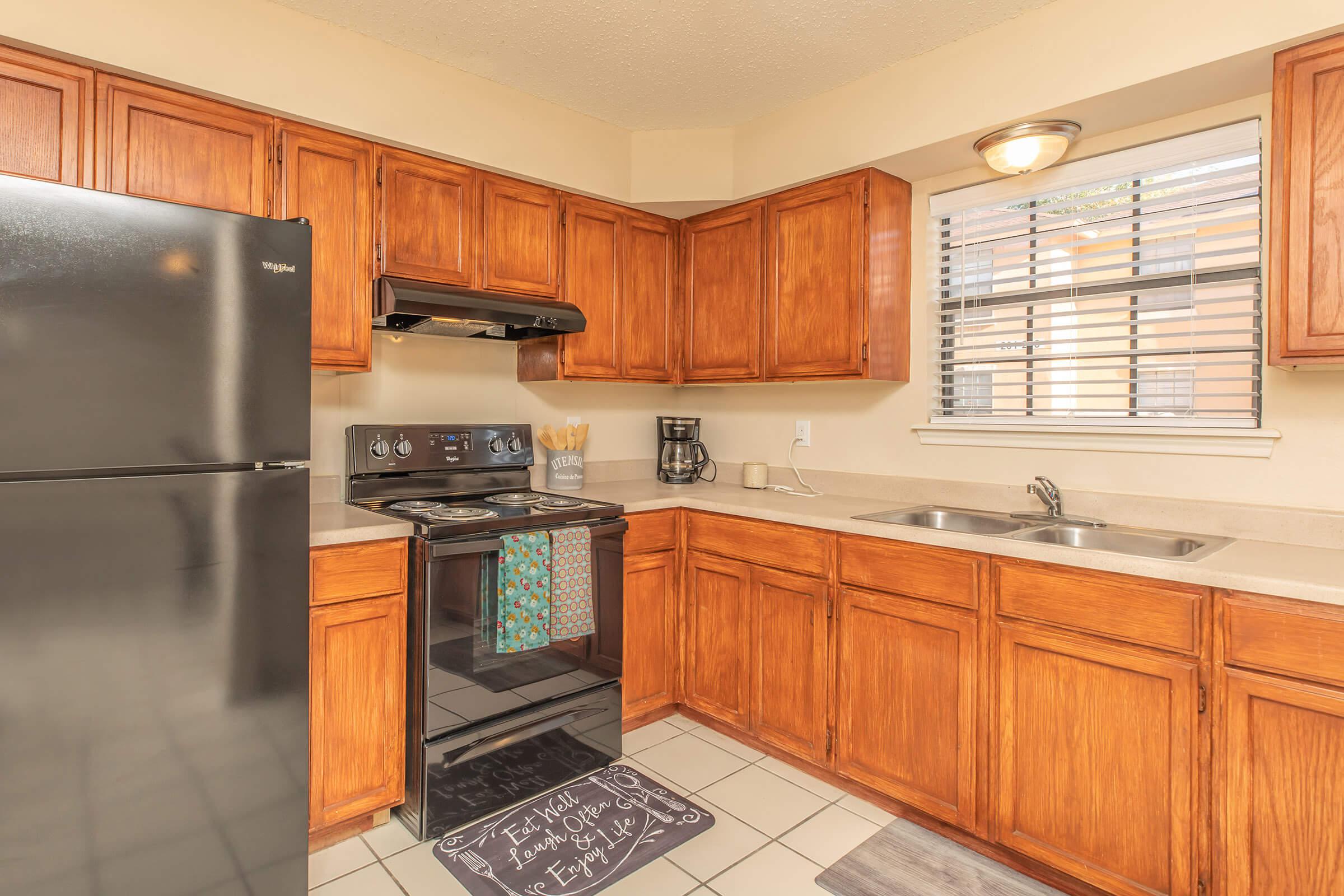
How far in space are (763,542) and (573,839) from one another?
117 cm

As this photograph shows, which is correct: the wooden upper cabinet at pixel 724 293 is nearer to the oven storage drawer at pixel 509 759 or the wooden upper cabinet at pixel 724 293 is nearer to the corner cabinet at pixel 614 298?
the corner cabinet at pixel 614 298

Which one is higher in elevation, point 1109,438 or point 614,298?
→ point 614,298

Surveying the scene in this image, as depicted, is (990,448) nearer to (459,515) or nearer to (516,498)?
(516,498)

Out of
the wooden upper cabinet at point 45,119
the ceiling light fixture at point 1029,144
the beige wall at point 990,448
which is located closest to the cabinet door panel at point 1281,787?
the beige wall at point 990,448

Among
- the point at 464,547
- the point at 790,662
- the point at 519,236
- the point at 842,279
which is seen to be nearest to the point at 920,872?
the point at 790,662

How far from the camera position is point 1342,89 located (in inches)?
68.3

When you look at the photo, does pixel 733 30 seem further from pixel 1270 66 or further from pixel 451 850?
pixel 451 850

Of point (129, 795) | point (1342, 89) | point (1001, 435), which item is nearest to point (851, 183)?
point (1001, 435)

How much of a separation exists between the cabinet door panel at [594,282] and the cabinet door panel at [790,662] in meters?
1.18

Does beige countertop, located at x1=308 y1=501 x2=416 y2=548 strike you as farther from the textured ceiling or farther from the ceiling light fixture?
the ceiling light fixture

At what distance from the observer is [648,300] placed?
3375 mm

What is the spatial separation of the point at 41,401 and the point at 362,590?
0.97 metres

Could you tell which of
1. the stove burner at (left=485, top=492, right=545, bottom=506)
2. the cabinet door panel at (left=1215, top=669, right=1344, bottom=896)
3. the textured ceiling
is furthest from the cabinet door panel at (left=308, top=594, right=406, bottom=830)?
the cabinet door panel at (left=1215, top=669, right=1344, bottom=896)

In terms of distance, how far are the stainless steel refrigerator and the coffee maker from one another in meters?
1.97
